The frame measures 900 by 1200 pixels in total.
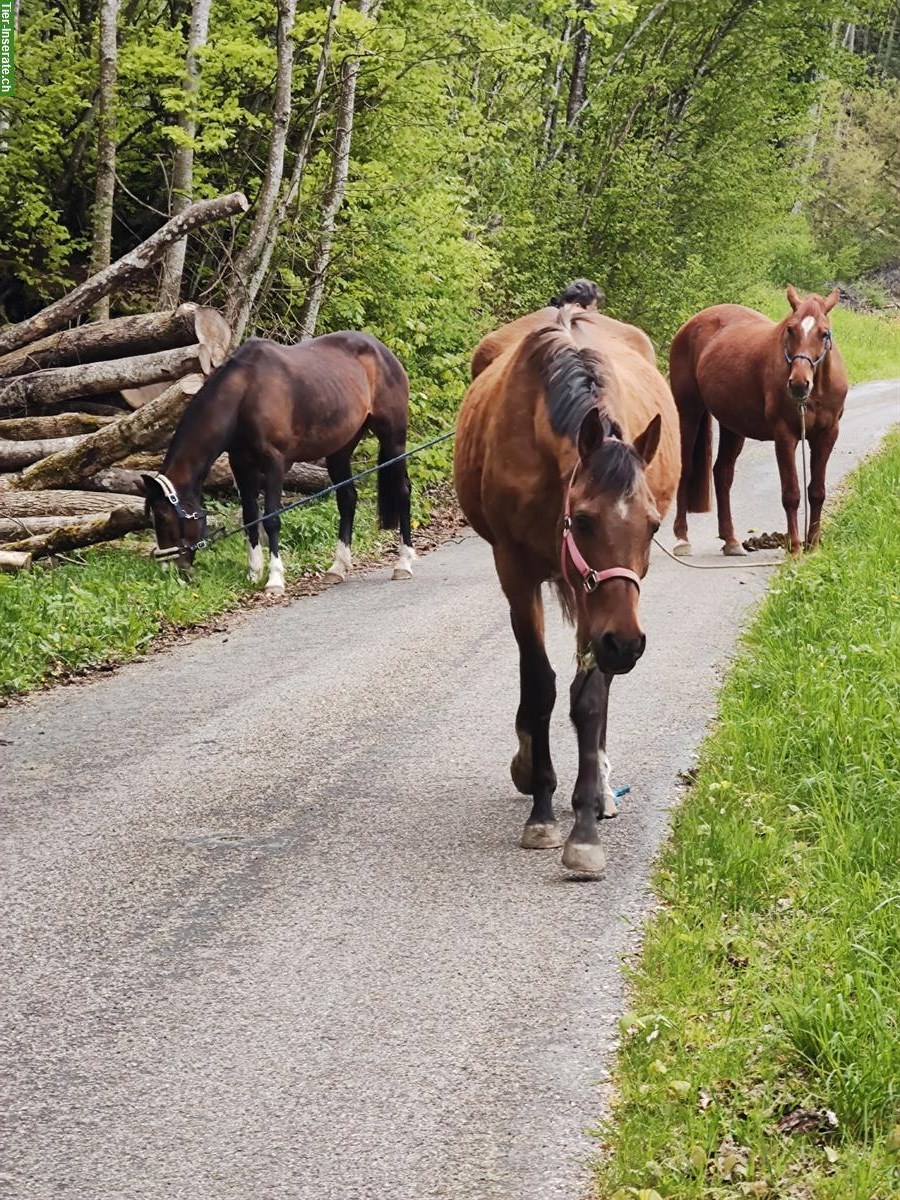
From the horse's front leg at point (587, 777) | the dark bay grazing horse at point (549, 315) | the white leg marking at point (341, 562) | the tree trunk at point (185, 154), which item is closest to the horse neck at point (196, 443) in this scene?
the white leg marking at point (341, 562)

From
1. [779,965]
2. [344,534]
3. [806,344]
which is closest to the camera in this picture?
[779,965]

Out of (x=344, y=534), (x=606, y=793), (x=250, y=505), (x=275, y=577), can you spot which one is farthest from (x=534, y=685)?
(x=344, y=534)

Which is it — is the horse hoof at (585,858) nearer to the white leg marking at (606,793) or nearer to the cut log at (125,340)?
the white leg marking at (606,793)

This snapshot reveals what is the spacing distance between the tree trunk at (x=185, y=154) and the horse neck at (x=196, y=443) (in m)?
2.63

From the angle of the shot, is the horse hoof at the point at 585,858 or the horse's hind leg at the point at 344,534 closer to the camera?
the horse hoof at the point at 585,858

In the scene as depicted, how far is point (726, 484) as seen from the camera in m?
12.4

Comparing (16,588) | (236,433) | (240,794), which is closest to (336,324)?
(236,433)

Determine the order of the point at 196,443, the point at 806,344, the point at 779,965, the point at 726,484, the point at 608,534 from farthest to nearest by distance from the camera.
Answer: the point at 726,484 < the point at 806,344 < the point at 196,443 < the point at 608,534 < the point at 779,965

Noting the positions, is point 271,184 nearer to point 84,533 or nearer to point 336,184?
point 336,184

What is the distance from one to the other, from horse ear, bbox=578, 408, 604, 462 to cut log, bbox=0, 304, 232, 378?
780 cm

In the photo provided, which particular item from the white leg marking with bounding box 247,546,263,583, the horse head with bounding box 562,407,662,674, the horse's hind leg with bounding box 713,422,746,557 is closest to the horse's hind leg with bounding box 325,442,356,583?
the white leg marking with bounding box 247,546,263,583

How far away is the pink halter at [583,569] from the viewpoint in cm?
445

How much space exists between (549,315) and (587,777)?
91.6 inches

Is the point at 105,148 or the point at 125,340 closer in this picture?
the point at 125,340
